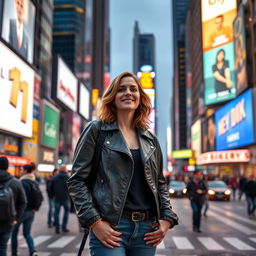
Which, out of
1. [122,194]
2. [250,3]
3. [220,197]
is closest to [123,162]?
[122,194]

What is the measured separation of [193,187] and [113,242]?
10.3 meters

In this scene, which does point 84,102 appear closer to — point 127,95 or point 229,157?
point 229,157

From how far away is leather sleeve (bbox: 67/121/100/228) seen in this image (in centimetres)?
235

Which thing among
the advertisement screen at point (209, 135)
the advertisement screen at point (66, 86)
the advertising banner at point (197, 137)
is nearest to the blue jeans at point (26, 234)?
the advertisement screen at point (66, 86)

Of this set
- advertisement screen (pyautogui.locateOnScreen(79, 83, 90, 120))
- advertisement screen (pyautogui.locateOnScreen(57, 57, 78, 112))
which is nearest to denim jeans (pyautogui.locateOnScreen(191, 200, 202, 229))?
advertisement screen (pyautogui.locateOnScreen(57, 57, 78, 112))

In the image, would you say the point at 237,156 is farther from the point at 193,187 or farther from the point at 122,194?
the point at 122,194

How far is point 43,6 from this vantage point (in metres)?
66.6

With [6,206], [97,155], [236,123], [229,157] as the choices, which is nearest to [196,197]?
[6,206]

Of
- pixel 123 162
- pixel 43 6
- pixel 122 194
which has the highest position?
pixel 43 6

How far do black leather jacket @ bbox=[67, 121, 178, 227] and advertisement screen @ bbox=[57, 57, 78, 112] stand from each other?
31.5 metres

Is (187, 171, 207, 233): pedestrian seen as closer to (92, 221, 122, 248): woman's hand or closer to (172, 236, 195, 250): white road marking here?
(172, 236, 195, 250): white road marking

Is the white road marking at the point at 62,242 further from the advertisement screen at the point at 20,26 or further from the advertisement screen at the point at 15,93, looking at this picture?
the advertisement screen at the point at 20,26

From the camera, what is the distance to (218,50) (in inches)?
2458

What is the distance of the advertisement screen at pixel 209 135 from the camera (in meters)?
65.8
